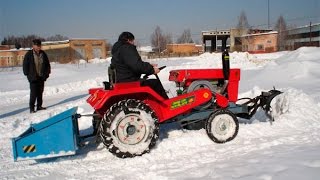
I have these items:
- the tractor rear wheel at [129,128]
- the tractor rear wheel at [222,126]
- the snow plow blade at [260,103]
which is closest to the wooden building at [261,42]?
the snow plow blade at [260,103]

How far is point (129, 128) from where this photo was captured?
4.91 meters

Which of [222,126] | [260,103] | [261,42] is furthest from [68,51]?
[222,126]

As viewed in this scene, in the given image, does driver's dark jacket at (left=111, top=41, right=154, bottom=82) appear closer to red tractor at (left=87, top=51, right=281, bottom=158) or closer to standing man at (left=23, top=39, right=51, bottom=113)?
red tractor at (left=87, top=51, right=281, bottom=158)

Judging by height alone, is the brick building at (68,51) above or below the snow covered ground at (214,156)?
above

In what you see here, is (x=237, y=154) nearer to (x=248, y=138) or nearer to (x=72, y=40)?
(x=248, y=138)

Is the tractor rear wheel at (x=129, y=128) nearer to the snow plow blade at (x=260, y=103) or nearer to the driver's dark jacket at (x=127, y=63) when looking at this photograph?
the driver's dark jacket at (x=127, y=63)

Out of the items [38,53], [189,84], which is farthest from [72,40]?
[189,84]

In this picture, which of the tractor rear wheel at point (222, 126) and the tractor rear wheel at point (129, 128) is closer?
the tractor rear wheel at point (129, 128)

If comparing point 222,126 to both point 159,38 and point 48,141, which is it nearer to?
point 48,141

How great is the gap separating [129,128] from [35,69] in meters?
5.10

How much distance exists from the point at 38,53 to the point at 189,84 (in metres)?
4.84

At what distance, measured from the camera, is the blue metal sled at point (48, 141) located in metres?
4.61

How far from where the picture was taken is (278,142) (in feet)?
16.7

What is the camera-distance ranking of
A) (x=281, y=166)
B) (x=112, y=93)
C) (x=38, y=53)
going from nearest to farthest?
(x=281, y=166) < (x=112, y=93) < (x=38, y=53)
